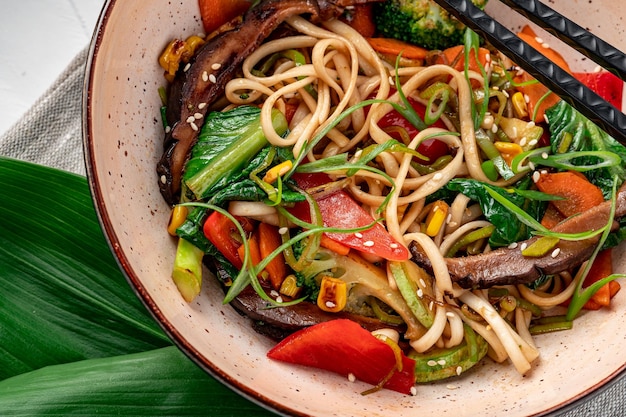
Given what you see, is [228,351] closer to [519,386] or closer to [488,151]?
[519,386]

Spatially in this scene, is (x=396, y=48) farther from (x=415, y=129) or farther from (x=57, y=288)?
(x=57, y=288)

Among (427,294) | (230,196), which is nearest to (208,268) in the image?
(230,196)

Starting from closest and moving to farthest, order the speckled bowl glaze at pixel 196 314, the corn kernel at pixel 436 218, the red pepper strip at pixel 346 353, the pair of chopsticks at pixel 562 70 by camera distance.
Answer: the pair of chopsticks at pixel 562 70, the speckled bowl glaze at pixel 196 314, the red pepper strip at pixel 346 353, the corn kernel at pixel 436 218

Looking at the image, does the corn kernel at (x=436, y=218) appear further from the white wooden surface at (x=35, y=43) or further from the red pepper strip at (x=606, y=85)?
the white wooden surface at (x=35, y=43)

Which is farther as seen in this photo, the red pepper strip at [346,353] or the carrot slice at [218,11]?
the carrot slice at [218,11]

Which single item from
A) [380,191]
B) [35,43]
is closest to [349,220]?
[380,191]

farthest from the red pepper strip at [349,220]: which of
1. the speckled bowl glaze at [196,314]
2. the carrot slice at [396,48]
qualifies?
the carrot slice at [396,48]

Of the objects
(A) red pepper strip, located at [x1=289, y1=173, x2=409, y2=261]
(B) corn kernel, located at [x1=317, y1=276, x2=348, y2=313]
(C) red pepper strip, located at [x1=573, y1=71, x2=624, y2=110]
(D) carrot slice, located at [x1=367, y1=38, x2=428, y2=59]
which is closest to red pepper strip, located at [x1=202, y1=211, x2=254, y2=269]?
(A) red pepper strip, located at [x1=289, y1=173, x2=409, y2=261]

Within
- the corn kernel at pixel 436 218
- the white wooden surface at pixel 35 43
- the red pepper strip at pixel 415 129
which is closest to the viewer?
the corn kernel at pixel 436 218
